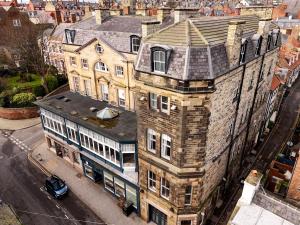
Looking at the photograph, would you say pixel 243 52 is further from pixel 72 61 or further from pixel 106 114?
pixel 72 61

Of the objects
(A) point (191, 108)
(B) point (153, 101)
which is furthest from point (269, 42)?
(B) point (153, 101)

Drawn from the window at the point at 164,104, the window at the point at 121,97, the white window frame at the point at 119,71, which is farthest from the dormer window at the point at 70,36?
the window at the point at 164,104

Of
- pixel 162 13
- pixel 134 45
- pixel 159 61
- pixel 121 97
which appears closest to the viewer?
pixel 159 61

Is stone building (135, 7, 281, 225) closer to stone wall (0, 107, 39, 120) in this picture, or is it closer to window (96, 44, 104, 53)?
window (96, 44, 104, 53)

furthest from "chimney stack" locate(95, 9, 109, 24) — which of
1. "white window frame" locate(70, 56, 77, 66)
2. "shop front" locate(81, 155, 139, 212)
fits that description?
"shop front" locate(81, 155, 139, 212)

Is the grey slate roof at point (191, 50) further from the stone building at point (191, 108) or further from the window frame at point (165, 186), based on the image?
the window frame at point (165, 186)

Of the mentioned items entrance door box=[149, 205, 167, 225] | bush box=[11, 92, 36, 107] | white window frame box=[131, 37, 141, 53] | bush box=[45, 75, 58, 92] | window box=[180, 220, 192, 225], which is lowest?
entrance door box=[149, 205, 167, 225]
